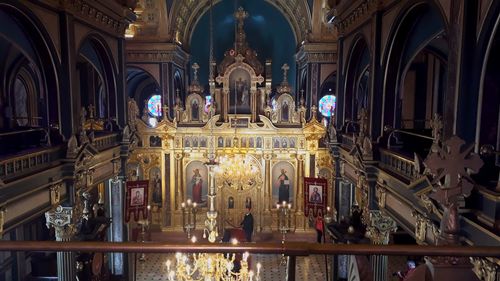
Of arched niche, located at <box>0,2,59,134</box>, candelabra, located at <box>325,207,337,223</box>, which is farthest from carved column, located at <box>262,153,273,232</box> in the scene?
arched niche, located at <box>0,2,59,134</box>

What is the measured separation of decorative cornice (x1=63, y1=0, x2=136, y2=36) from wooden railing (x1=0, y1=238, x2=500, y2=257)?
791 cm

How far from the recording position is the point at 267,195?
53.1ft

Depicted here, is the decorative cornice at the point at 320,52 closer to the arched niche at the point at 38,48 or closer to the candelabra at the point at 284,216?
the candelabra at the point at 284,216

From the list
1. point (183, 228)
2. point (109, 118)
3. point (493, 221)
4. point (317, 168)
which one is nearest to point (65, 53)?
point (109, 118)

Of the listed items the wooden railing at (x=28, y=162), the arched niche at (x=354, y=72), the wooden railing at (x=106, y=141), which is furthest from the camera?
the arched niche at (x=354, y=72)

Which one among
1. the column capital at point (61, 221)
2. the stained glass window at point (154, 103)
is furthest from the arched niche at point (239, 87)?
the column capital at point (61, 221)

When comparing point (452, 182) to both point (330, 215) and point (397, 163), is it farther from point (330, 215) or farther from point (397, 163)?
point (330, 215)

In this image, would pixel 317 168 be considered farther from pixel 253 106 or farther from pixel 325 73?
pixel 325 73

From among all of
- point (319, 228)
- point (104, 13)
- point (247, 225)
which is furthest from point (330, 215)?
point (104, 13)

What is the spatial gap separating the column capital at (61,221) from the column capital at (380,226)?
6458 mm

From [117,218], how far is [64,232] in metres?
3.62

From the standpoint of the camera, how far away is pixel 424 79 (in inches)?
600

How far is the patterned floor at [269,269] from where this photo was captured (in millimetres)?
12609

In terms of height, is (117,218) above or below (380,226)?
below
